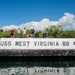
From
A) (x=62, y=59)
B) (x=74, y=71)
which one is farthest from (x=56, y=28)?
(x=74, y=71)

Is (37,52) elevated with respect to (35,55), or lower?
elevated

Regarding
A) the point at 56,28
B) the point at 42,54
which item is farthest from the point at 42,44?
the point at 56,28

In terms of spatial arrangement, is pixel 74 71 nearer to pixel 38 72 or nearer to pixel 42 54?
pixel 38 72

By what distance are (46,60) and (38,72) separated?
5291 millimetres

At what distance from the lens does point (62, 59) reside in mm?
22047

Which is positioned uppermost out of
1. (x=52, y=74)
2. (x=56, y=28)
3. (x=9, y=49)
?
(x=56, y=28)

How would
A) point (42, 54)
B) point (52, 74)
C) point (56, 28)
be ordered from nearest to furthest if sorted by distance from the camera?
1. point (52, 74)
2. point (42, 54)
3. point (56, 28)

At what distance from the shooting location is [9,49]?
831 inches

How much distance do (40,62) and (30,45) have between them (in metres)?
1.41

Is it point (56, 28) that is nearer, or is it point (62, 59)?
point (62, 59)

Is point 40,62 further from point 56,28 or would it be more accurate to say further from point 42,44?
point 56,28

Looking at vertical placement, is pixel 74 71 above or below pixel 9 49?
below

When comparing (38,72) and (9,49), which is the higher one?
(9,49)

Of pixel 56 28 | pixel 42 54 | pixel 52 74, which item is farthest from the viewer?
pixel 56 28
